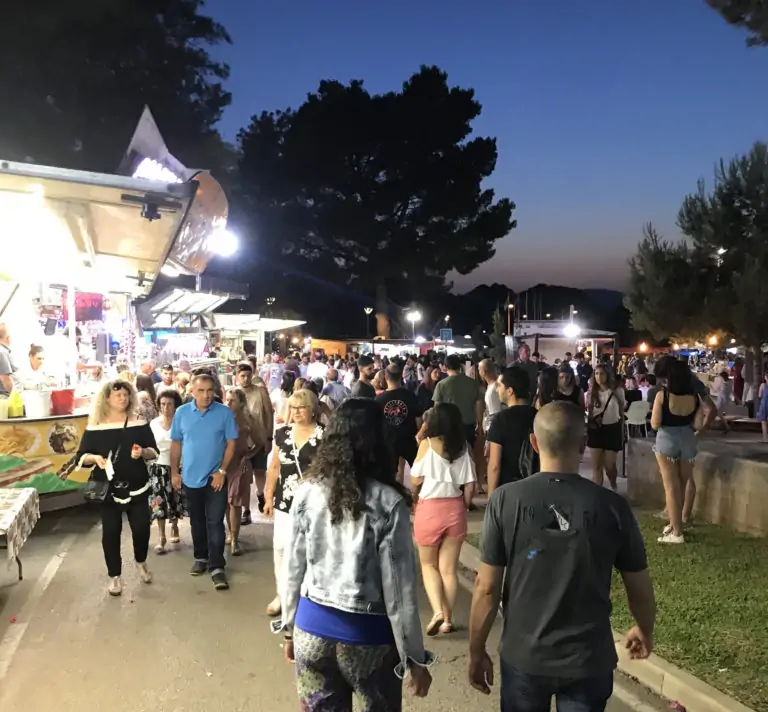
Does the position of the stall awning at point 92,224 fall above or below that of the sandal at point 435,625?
above

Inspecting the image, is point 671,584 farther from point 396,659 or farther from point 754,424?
point 754,424

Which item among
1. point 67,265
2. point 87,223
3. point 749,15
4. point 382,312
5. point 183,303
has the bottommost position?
point 183,303

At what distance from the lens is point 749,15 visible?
9094mm

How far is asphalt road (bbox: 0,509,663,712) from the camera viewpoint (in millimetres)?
4215

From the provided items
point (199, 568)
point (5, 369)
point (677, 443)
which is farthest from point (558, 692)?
point (5, 369)

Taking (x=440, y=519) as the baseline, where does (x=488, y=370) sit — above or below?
above

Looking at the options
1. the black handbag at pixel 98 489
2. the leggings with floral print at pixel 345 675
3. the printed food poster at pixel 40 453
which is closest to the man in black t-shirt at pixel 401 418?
the black handbag at pixel 98 489

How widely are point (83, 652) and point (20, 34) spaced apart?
30.6m

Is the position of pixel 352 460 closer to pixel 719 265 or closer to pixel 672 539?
pixel 672 539

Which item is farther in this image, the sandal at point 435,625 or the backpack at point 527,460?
the backpack at point 527,460

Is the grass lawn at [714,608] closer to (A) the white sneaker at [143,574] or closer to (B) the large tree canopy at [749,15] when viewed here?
(A) the white sneaker at [143,574]

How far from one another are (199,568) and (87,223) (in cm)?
485

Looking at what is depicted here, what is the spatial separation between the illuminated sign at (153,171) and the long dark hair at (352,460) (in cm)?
828

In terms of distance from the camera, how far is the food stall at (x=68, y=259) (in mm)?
7344
